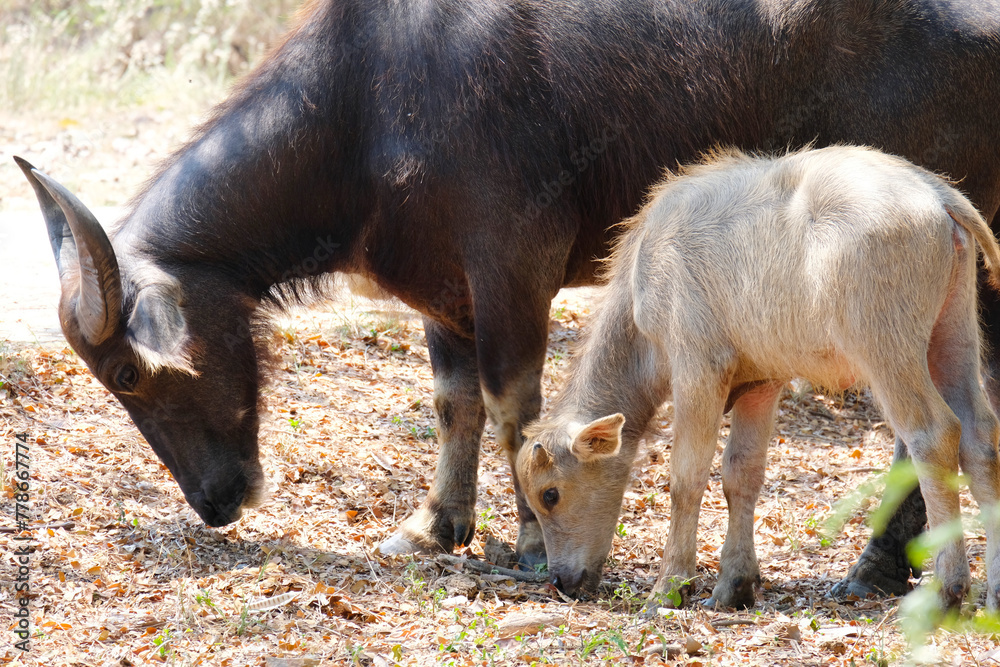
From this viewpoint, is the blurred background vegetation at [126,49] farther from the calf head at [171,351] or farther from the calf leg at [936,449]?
the calf leg at [936,449]

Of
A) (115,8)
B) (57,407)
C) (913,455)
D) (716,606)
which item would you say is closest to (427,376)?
(57,407)

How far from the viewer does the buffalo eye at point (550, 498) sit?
197 inches

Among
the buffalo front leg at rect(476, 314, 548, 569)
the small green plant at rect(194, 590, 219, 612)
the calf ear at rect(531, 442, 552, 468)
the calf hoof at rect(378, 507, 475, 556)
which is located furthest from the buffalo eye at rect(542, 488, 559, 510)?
the small green plant at rect(194, 590, 219, 612)

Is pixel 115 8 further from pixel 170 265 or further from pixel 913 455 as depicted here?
pixel 913 455

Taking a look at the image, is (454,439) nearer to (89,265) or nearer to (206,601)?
(206,601)

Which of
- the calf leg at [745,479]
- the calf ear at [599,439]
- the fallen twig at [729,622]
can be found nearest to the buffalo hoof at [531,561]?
the calf ear at [599,439]

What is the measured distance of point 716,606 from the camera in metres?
4.71

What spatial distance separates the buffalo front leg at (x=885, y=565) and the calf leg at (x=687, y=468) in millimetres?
962

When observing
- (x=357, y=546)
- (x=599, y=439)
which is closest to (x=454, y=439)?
(x=357, y=546)

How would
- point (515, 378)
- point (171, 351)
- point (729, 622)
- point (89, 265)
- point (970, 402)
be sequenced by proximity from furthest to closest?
point (515, 378) < point (171, 351) < point (89, 265) < point (729, 622) < point (970, 402)

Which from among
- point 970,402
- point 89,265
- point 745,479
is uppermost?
point 89,265

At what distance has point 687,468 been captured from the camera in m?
4.62

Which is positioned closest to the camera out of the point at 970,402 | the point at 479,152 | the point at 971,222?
the point at 971,222

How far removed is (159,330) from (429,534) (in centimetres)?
189
